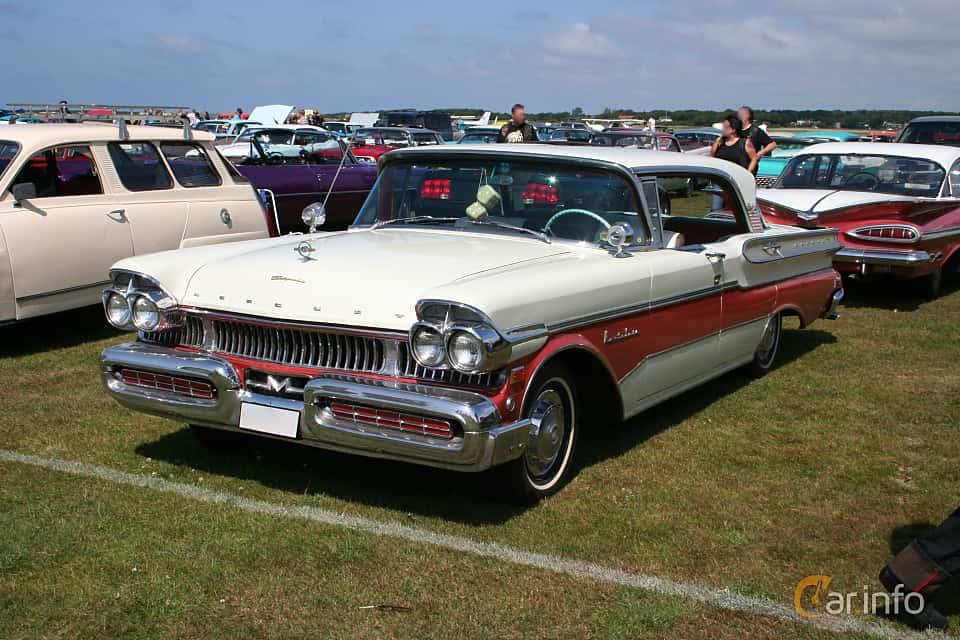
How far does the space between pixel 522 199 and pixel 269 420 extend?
1.82 meters

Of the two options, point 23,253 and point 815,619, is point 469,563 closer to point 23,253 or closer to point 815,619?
point 815,619

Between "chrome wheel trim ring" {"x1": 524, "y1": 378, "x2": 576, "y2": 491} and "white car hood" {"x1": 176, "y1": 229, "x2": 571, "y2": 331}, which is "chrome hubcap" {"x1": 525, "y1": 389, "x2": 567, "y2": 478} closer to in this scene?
"chrome wheel trim ring" {"x1": 524, "y1": 378, "x2": 576, "y2": 491}

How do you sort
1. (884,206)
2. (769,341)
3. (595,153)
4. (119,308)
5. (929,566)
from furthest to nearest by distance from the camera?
(884,206), (769,341), (595,153), (119,308), (929,566)

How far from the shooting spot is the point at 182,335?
464cm

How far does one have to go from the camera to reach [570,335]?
436cm

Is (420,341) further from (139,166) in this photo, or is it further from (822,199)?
(822,199)

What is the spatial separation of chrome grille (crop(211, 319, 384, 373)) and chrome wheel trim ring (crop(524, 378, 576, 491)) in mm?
735

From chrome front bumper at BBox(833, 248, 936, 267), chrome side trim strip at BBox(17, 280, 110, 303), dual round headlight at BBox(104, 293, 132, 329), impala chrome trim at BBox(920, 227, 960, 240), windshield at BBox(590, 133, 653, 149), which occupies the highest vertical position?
windshield at BBox(590, 133, 653, 149)

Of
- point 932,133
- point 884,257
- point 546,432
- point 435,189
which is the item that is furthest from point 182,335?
point 932,133

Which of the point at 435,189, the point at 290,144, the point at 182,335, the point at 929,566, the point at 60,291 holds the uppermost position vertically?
the point at 435,189

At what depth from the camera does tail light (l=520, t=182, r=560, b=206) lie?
16.8 ft

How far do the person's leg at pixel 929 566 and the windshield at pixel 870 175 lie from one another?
24.1ft

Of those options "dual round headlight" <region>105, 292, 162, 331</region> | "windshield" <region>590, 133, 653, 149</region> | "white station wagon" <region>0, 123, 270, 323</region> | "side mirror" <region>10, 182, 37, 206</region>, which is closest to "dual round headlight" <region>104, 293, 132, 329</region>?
"dual round headlight" <region>105, 292, 162, 331</region>

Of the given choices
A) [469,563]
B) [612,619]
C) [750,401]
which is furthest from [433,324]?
[750,401]
